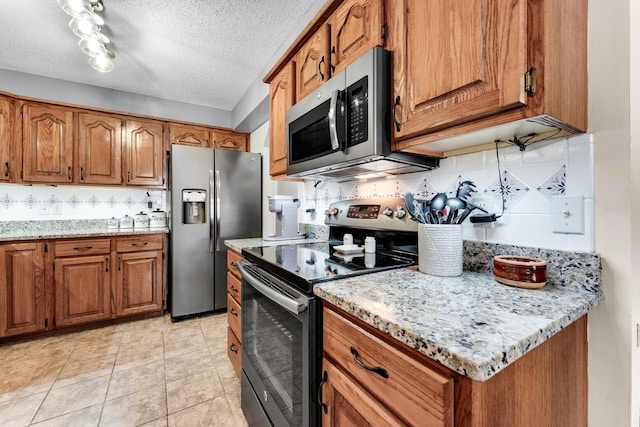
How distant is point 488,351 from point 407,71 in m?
0.94

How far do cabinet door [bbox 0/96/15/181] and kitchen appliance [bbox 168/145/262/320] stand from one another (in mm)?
1343

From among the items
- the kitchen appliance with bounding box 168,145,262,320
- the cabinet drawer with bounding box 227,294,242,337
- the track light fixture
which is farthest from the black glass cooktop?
the track light fixture

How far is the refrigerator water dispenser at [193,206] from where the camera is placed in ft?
9.39

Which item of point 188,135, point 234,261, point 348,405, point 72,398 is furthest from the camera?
point 188,135

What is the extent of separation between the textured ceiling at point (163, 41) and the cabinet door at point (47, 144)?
442 millimetres

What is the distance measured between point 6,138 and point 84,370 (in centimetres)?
222

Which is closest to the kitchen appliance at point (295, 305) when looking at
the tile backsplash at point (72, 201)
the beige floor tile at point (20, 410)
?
the beige floor tile at point (20, 410)

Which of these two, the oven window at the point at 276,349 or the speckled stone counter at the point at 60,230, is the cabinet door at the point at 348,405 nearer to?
the oven window at the point at 276,349

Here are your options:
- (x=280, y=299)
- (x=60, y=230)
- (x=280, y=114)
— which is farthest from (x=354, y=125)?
(x=60, y=230)

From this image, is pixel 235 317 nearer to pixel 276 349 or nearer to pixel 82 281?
pixel 276 349

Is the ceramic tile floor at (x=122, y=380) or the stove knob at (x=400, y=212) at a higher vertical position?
the stove knob at (x=400, y=212)

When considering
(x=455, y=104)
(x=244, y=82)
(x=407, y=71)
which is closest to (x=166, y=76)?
(x=244, y=82)

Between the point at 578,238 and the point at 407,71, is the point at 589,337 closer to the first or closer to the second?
the point at 578,238

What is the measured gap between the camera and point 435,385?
51cm
